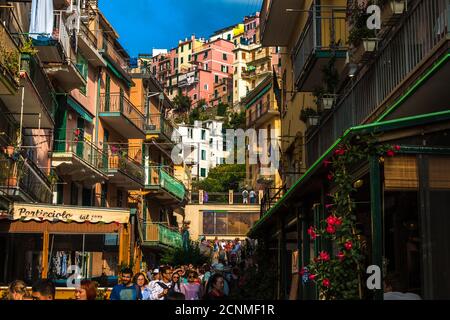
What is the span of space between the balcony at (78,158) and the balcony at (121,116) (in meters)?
2.53

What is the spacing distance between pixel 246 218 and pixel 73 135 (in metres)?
28.1

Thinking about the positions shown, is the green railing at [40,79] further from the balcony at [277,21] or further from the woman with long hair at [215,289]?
the woman with long hair at [215,289]

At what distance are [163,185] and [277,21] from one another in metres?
17.9

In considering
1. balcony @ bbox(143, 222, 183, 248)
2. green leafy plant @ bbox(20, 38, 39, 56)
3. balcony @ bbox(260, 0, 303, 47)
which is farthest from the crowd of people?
balcony @ bbox(143, 222, 183, 248)

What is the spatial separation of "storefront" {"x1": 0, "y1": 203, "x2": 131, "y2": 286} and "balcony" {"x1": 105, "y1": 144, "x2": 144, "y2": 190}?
14.4 m

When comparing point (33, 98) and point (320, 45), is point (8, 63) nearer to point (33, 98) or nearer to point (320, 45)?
point (33, 98)

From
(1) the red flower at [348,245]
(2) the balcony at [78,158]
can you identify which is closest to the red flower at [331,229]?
(1) the red flower at [348,245]

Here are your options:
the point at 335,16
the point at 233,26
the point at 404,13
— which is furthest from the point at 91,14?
the point at 233,26

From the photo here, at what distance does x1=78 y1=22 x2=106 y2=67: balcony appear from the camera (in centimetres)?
3091

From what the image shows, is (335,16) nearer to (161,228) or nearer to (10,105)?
(10,105)

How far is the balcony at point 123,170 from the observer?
34.9m

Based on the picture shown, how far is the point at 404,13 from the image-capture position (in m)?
12.3

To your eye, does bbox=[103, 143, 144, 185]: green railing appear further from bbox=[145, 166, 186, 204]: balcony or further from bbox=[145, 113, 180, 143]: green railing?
bbox=[145, 113, 180, 143]: green railing

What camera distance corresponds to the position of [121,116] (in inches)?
1404
